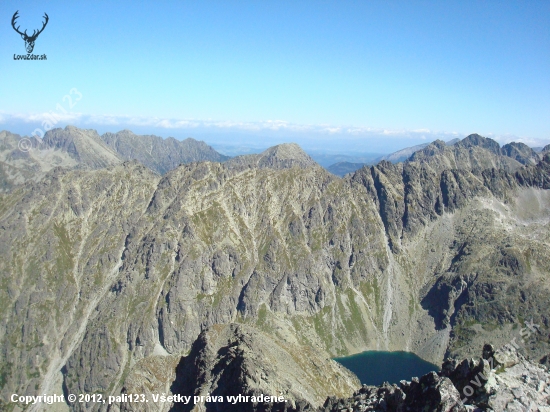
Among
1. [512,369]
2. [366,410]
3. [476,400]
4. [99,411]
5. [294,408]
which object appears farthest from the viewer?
[99,411]

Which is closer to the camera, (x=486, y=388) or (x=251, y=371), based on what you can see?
(x=486, y=388)

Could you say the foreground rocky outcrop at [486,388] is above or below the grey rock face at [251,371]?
above

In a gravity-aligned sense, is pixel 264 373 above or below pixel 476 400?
below

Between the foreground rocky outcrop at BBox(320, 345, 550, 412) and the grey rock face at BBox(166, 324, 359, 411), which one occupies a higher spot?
the foreground rocky outcrop at BBox(320, 345, 550, 412)

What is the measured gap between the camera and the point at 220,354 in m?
101

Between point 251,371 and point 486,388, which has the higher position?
point 486,388

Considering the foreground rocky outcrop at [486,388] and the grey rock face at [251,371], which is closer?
the foreground rocky outcrop at [486,388]

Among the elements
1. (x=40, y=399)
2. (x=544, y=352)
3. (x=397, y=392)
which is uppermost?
(x=397, y=392)

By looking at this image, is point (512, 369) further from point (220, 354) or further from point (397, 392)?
point (220, 354)

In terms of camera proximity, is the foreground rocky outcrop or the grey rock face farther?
the grey rock face

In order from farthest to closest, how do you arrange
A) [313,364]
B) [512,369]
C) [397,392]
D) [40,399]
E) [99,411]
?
[40,399], [99,411], [313,364], [397,392], [512,369]

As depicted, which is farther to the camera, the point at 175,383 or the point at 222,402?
the point at 175,383

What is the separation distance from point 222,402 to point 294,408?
21453mm

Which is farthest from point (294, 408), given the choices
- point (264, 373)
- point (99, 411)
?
point (99, 411)
